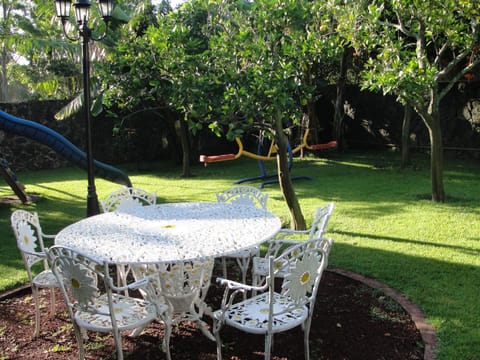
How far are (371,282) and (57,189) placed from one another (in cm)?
768

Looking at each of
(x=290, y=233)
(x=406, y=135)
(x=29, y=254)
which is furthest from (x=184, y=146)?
(x=29, y=254)

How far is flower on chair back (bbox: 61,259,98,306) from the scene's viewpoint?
2574mm

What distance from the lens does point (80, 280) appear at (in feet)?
8.53

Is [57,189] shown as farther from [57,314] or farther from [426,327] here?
[426,327]

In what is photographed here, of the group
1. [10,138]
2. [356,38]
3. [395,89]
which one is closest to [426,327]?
[395,89]

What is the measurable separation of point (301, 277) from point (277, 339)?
800mm

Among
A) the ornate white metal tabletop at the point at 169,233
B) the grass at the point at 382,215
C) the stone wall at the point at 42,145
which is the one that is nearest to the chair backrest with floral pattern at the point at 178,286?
the ornate white metal tabletop at the point at 169,233

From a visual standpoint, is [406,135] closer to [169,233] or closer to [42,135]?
[42,135]

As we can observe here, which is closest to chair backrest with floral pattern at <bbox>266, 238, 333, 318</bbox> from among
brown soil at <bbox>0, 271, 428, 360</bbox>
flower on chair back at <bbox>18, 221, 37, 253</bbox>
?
brown soil at <bbox>0, 271, 428, 360</bbox>

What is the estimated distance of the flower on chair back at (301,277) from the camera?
2.61m

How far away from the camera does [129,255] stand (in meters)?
2.81

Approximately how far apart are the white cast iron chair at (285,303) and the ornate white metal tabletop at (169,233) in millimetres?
352

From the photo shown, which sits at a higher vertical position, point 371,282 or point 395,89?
point 395,89

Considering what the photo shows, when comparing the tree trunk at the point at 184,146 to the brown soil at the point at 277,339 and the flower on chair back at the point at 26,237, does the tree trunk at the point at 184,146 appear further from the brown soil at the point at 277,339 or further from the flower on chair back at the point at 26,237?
the flower on chair back at the point at 26,237
